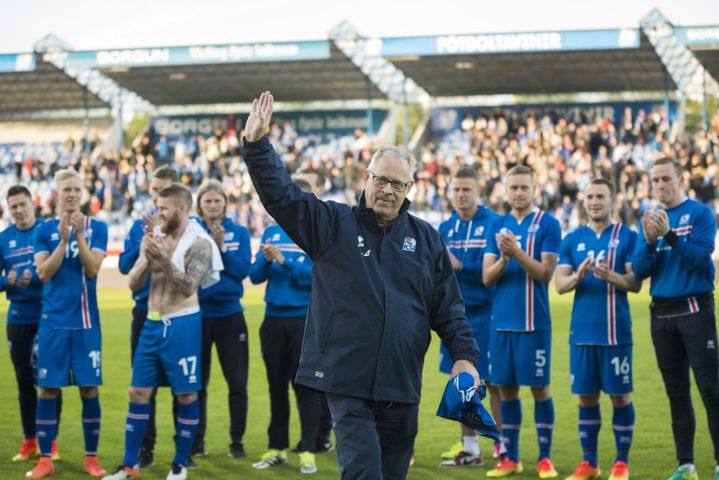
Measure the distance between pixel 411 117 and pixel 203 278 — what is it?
34.4 m

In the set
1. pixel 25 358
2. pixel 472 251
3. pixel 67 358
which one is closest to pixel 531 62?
pixel 472 251

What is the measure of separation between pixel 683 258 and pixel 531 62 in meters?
28.7

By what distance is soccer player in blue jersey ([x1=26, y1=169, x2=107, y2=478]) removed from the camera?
782cm

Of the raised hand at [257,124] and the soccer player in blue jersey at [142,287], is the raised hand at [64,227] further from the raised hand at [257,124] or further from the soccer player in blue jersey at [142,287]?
the raised hand at [257,124]

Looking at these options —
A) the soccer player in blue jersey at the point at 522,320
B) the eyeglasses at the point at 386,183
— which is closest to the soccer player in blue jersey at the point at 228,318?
Result: the soccer player in blue jersey at the point at 522,320

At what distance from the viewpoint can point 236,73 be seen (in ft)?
122

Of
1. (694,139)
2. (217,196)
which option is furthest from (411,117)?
(217,196)

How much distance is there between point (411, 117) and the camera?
41.5 metres

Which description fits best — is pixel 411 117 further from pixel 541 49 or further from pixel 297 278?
pixel 297 278

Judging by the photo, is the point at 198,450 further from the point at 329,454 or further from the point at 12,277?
the point at 12,277

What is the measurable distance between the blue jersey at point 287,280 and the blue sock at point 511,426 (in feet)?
6.07


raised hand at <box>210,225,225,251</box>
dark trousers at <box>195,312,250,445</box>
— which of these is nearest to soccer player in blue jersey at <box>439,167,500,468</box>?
dark trousers at <box>195,312,250,445</box>

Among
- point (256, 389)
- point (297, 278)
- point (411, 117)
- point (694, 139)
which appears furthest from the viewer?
point (411, 117)

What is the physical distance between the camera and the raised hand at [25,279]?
8188mm
